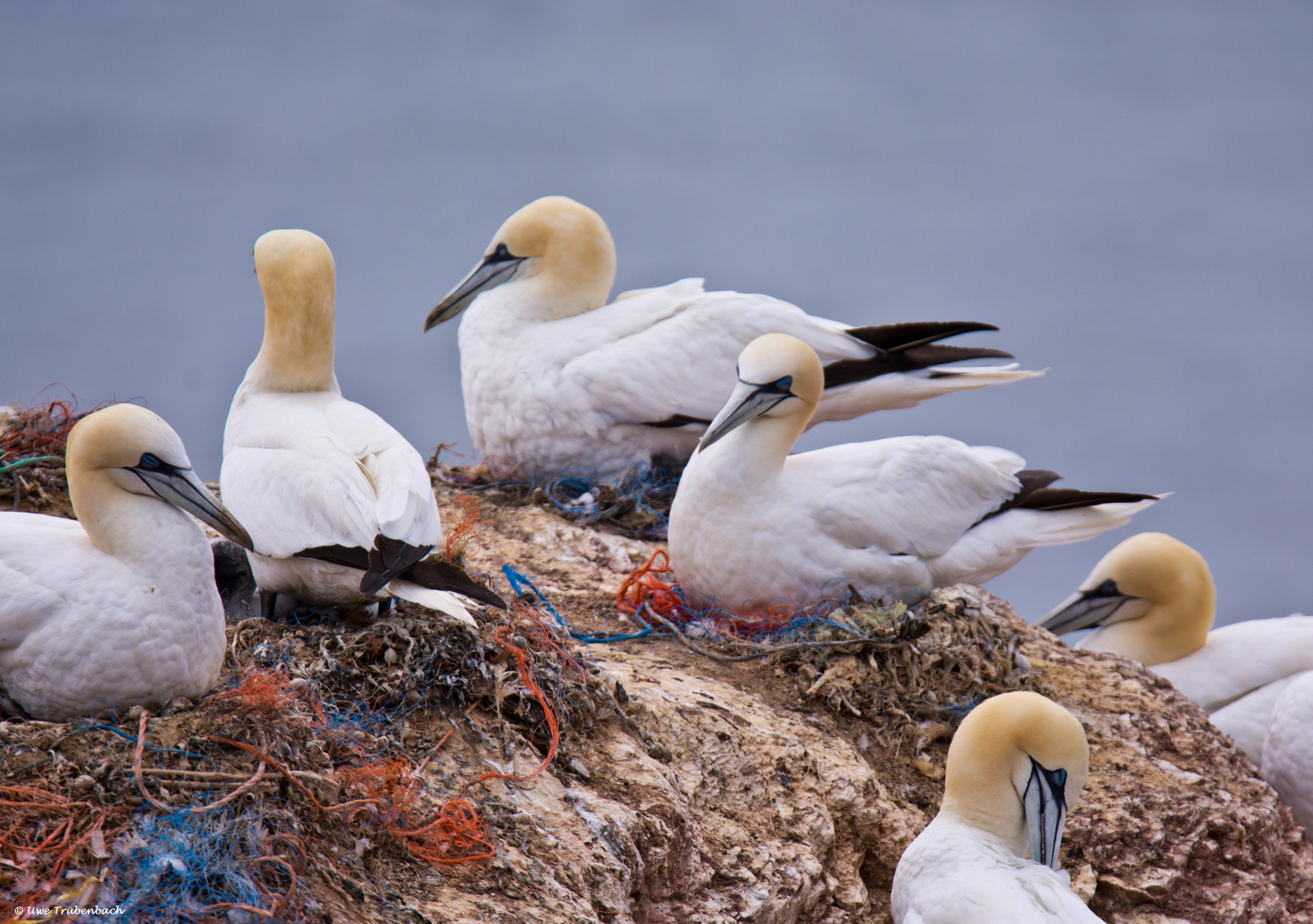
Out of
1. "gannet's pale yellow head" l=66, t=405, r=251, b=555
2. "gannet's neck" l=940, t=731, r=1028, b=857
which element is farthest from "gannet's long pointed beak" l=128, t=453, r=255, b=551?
"gannet's neck" l=940, t=731, r=1028, b=857

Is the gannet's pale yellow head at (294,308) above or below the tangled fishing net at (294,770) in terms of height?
above

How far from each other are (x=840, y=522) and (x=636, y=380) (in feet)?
4.85

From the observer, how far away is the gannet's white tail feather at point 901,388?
5887 millimetres

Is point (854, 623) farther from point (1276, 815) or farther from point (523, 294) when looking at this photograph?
point (523, 294)

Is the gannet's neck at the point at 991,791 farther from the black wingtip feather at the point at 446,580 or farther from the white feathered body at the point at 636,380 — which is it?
the white feathered body at the point at 636,380

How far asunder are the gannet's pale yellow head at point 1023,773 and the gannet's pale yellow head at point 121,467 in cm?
228

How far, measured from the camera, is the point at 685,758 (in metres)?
3.72

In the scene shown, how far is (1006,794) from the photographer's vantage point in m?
3.64

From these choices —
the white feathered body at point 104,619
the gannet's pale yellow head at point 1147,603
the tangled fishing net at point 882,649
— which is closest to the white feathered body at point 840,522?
the tangled fishing net at point 882,649

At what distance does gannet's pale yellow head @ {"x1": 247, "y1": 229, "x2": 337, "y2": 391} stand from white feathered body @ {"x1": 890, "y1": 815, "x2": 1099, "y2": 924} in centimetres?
256

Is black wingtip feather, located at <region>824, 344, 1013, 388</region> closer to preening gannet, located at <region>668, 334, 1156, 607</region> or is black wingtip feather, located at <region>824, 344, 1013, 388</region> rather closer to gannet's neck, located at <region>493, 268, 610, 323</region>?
preening gannet, located at <region>668, 334, 1156, 607</region>

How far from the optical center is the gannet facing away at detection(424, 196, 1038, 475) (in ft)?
19.2

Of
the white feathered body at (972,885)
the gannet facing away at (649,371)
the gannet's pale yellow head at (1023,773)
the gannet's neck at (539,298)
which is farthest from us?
the gannet's neck at (539,298)

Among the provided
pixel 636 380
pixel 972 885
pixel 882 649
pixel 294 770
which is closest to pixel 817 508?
pixel 882 649
